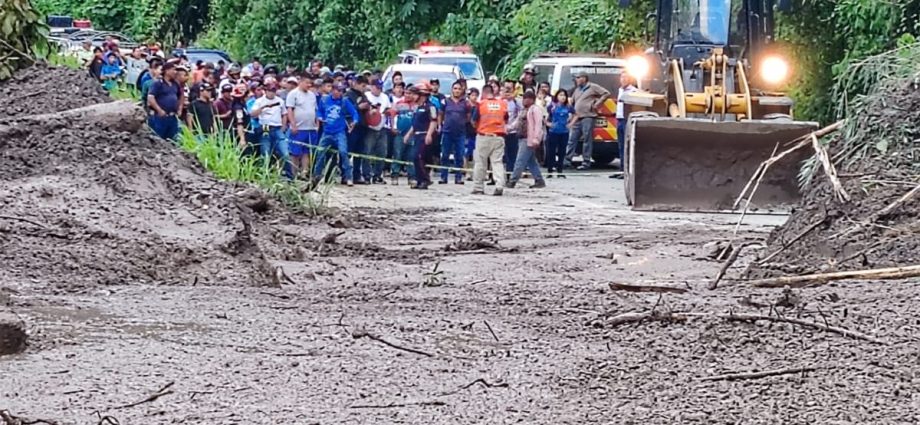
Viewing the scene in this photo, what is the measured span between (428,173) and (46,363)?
15.2 meters

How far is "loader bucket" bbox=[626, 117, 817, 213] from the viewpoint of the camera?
17156 millimetres

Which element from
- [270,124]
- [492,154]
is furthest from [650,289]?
[492,154]

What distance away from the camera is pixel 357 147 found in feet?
71.7

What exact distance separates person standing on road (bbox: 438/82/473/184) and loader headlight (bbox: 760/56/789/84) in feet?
14.4

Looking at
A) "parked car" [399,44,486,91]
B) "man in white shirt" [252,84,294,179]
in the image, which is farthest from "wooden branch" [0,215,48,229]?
"parked car" [399,44,486,91]

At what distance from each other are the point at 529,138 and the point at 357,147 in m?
2.50

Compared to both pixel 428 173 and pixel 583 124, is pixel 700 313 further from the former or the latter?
pixel 583 124

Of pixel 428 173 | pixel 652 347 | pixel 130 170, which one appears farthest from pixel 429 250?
pixel 428 173

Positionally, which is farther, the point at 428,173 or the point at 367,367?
the point at 428,173

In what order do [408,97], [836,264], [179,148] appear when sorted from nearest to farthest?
[836,264], [179,148], [408,97]

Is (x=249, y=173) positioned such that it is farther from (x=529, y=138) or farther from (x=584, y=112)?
(x=584, y=112)

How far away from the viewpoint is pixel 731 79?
756 inches

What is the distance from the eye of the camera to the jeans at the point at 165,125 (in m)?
17.8

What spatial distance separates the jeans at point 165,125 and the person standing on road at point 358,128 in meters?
3.95
